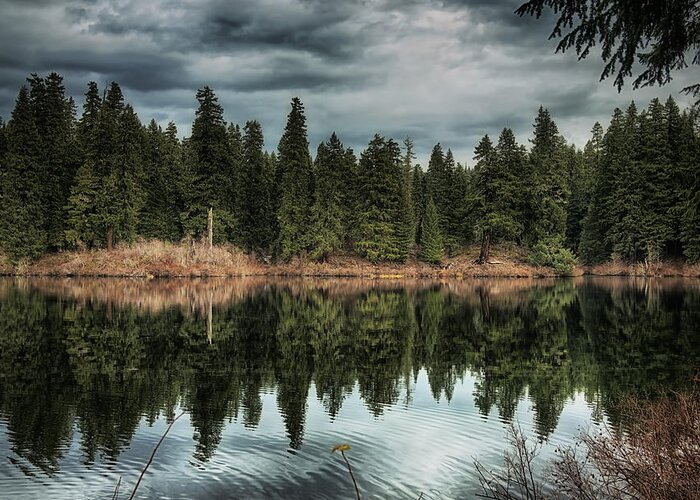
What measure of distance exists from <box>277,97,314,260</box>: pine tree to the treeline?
169mm

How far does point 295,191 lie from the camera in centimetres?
6912

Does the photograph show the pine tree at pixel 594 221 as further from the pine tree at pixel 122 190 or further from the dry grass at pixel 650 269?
the pine tree at pixel 122 190

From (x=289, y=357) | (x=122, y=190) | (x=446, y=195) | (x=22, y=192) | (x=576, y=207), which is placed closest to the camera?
(x=289, y=357)

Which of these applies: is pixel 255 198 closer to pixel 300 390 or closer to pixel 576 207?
pixel 576 207

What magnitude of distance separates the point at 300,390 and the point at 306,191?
183 ft

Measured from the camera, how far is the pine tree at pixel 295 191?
6838 centimetres

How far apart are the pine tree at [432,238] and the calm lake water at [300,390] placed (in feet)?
130

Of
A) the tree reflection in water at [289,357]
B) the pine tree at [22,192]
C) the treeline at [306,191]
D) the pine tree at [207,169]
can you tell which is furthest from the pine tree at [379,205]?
the pine tree at [22,192]

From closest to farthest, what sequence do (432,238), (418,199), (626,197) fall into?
(626,197), (432,238), (418,199)

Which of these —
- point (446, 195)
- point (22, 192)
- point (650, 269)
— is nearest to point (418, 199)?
point (446, 195)

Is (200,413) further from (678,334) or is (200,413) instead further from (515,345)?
(678,334)

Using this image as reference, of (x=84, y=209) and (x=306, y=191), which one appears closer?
(x=84, y=209)

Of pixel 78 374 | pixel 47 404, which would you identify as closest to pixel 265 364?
pixel 78 374

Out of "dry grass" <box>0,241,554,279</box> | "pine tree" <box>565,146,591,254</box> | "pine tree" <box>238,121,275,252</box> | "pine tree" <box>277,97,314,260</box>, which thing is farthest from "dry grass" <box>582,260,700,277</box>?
"pine tree" <box>238,121,275,252</box>
